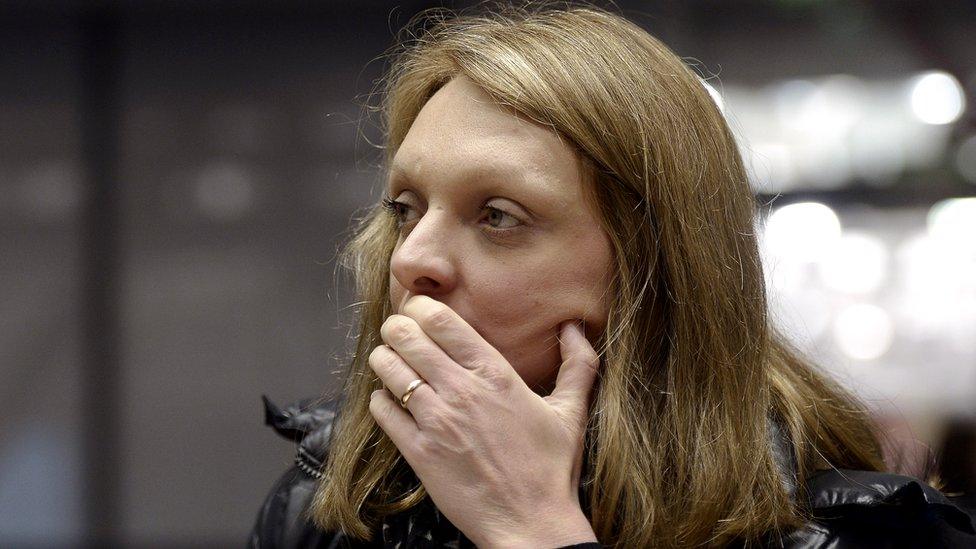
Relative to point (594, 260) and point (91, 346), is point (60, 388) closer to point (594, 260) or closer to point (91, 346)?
point (91, 346)

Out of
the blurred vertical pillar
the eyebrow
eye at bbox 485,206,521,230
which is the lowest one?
the blurred vertical pillar

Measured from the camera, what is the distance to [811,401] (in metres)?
1.45

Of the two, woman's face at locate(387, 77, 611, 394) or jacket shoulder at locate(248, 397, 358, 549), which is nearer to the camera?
woman's face at locate(387, 77, 611, 394)

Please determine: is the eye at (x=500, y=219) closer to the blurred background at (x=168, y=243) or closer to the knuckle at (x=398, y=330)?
the knuckle at (x=398, y=330)

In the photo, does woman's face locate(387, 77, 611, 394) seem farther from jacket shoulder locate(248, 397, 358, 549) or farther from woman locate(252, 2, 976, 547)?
jacket shoulder locate(248, 397, 358, 549)

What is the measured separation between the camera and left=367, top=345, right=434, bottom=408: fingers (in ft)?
3.88

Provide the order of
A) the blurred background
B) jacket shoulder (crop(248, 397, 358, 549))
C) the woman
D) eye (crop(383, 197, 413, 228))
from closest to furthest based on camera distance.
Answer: the woman → eye (crop(383, 197, 413, 228)) → jacket shoulder (crop(248, 397, 358, 549)) → the blurred background

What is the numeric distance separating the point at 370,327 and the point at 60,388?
2.39 meters

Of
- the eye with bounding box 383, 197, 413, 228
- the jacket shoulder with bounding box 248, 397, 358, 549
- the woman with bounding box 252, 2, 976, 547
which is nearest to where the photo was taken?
the woman with bounding box 252, 2, 976, 547

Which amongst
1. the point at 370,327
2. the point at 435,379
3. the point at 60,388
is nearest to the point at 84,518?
the point at 60,388

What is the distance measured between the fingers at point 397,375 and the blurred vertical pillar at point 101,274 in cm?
254

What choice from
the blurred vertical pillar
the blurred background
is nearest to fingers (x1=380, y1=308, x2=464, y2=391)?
the blurred background

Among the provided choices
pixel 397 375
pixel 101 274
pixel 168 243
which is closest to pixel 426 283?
pixel 397 375

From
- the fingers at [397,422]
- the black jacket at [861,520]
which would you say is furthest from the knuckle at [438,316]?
the black jacket at [861,520]
